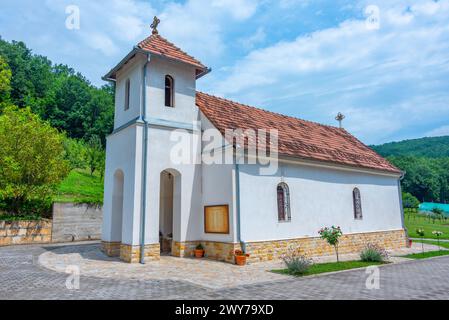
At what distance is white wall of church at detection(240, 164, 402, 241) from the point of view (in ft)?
40.8

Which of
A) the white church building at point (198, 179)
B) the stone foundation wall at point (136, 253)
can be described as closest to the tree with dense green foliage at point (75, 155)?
the white church building at point (198, 179)

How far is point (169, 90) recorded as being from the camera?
45.1 feet

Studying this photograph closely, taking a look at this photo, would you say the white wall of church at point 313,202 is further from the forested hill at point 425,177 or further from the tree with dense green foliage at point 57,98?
the forested hill at point 425,177

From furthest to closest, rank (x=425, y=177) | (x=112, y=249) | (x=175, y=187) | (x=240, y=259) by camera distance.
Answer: (x=425, y=177) → (x=175, y=187) → (x=112, y=249) → (x=240, y=259)

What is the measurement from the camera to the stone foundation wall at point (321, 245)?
1220 centimetres

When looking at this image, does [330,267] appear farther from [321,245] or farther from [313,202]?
[313,202]

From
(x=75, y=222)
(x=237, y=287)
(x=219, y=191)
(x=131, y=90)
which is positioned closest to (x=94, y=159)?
(x=75, y=222)

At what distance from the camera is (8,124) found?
59.6ft

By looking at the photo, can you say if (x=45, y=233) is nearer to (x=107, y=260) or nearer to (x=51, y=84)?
(x=107, y=260)

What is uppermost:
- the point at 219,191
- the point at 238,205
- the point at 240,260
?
the point at 219,191

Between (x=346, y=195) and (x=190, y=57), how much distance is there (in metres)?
10.2

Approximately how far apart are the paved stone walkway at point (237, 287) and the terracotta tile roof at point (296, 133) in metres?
6.26

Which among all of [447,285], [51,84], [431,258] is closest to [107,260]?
[447,285]

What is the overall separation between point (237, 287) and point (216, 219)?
15.8 feet
